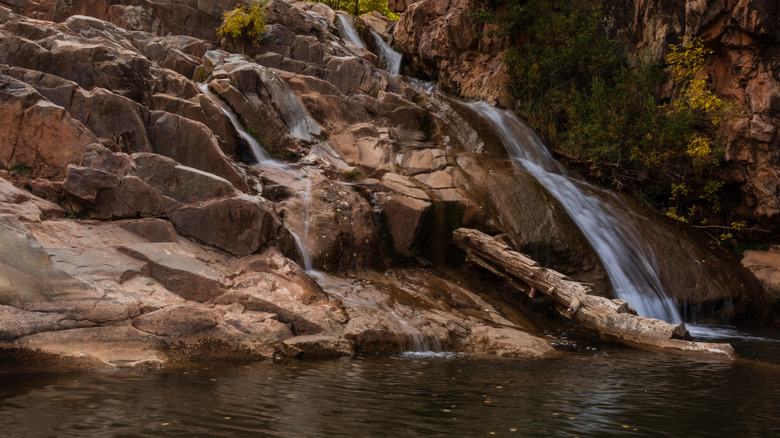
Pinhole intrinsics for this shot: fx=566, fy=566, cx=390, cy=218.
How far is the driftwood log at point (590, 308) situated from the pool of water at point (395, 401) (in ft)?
5.00

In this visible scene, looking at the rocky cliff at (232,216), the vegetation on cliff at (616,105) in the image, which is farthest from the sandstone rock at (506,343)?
the vegetation on cliff at (616,105)

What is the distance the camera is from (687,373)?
816 centimetres

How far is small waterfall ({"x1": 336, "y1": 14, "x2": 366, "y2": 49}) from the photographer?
26306 mm

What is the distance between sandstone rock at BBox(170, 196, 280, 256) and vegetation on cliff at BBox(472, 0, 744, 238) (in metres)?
11.9

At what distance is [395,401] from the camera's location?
241 inches

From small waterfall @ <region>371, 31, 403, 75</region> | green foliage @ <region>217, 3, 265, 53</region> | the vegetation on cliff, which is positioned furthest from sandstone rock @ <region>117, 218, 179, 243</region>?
small waterfall @ <region>371, 31, 403, 75</region>

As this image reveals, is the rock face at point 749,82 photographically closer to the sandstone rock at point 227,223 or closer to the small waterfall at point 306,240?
the small waterfall at point 306,240

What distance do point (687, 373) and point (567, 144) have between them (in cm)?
1222

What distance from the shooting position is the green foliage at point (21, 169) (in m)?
10.6

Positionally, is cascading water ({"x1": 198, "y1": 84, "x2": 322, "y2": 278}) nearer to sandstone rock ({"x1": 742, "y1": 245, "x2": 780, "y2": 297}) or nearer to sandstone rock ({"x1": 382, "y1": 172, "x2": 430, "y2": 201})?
sandstone rock ({"x1": 382, "y1": 172, "x2": 430, "y2": 201})

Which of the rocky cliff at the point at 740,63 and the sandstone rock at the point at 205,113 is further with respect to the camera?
the rocky cliff at the point at 740,63

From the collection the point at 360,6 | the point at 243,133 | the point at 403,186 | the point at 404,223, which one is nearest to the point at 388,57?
the point at 360,6

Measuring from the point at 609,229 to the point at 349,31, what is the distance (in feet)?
54.2

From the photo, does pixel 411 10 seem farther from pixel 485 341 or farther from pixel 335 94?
pixel 485 341
